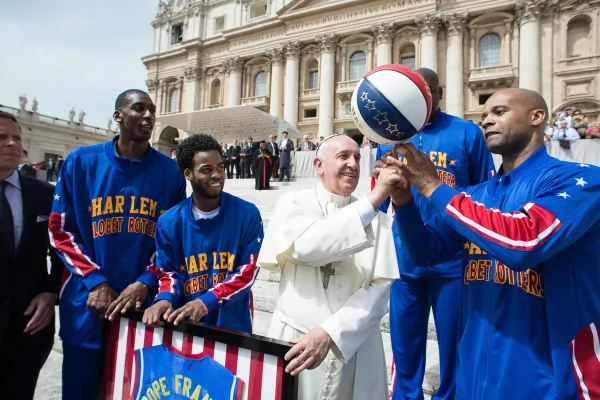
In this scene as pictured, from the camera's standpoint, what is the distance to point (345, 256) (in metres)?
1.65

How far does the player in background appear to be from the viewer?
2.13m

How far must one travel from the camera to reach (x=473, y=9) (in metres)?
24.1

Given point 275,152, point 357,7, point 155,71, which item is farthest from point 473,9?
point 155,71

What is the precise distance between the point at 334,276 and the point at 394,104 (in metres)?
0.88

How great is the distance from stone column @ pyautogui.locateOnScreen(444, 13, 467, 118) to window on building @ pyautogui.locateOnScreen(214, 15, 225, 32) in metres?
22.2

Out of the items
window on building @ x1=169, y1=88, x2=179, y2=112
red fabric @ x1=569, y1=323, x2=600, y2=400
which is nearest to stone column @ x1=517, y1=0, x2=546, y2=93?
red fabric @ x1=569, y1=323, x2=600, y2=400

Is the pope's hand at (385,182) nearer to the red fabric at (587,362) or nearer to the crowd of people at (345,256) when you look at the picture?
the crowd of people at (345,256)

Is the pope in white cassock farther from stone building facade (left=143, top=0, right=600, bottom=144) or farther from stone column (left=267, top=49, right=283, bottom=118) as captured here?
stone column (left=267, top=49, right=283, bottom=118)

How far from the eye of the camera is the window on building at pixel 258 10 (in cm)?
3481

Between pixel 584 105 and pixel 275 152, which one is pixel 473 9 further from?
pixel 275 152

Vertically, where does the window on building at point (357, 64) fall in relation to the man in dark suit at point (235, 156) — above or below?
above

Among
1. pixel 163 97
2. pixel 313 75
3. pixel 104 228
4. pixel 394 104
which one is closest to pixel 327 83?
pixel 313 75

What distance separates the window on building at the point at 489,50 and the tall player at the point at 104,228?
27364 mm

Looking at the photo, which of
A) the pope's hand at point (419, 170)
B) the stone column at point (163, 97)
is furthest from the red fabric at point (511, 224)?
A: the stone column at point (163, 97)
